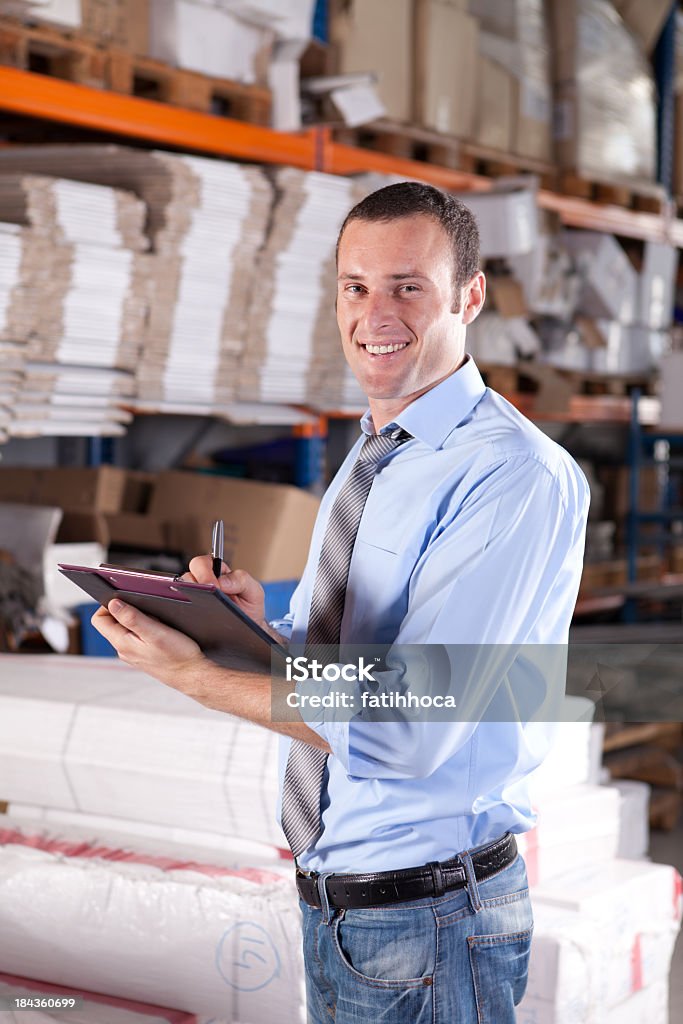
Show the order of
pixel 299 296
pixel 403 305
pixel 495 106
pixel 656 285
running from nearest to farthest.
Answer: pixel 403 305, pixel 299 296, pixel 495 106, pixel 656 285

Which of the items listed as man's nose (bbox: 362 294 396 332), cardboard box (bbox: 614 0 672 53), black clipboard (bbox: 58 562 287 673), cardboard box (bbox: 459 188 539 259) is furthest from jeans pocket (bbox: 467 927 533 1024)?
cardboard box (bbox: 614 0 672 53)

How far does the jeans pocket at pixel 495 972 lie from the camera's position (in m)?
1.75

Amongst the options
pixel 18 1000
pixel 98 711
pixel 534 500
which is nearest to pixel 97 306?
pixel 98 711

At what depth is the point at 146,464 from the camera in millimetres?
6148

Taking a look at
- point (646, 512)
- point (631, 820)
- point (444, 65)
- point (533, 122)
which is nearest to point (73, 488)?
point (444, 65)

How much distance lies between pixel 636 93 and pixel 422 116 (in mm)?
2064

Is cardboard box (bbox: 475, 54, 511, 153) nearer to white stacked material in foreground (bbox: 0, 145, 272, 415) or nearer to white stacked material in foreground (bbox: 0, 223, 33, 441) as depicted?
white stacked material in foreground (bbox: 0, 145, 272, 415)

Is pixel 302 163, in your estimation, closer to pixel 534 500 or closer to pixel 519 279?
pixel 519 279

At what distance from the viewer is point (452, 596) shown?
157 cm

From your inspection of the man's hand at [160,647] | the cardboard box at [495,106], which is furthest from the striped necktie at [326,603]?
the cardboard box at [495,106]

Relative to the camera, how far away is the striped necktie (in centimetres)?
185

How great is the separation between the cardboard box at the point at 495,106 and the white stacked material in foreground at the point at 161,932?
4343 millimetres

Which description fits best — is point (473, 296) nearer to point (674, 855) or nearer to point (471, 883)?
point (471, 883)

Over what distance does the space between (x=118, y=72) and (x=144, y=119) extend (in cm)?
18
